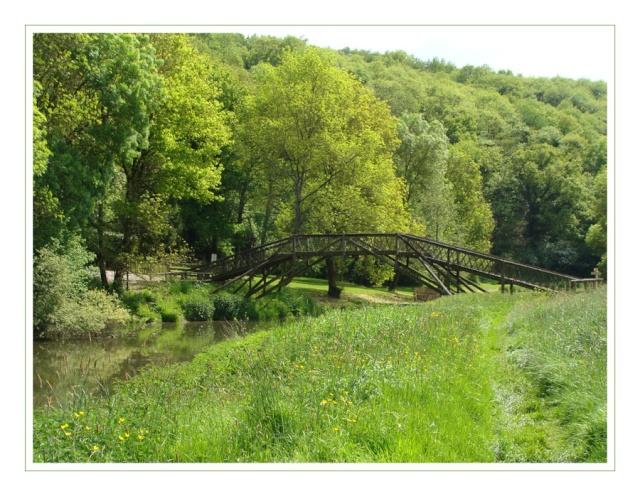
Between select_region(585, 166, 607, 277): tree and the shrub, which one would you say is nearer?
the shrub

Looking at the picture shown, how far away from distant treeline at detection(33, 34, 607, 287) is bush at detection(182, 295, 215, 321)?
1975 millimetres

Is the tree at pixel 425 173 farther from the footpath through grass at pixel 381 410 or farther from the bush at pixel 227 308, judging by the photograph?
the footpath through grass at pixel 381 410

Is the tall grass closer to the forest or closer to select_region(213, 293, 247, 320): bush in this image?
the forest

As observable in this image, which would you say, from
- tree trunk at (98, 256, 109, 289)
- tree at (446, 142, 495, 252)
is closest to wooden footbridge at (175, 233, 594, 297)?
tree trunk at (98, 256, 109, 289)

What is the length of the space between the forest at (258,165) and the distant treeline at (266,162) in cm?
9

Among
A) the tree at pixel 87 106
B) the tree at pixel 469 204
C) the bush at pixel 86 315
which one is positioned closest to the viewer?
the bush at pixel 86 315

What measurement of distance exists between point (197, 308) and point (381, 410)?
2036 cm

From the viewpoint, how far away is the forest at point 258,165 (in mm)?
20672

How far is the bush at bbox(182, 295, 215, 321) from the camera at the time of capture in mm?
26484

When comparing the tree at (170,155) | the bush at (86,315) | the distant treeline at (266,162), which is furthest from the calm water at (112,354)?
the tree at (170,155)

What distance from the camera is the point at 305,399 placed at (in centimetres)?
734

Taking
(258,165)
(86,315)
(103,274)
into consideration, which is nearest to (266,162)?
(258,165)
